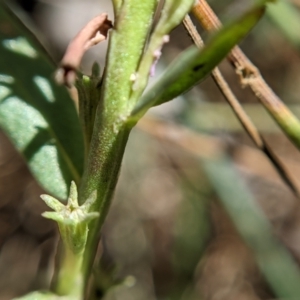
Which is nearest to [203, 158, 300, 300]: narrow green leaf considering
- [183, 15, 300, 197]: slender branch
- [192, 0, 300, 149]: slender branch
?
[183, 15, 300, 197]: slender branch

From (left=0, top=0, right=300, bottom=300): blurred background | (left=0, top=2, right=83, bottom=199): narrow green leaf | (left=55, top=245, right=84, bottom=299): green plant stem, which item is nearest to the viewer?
(left=55, top=245, right=84, bottom=299): green plant stem

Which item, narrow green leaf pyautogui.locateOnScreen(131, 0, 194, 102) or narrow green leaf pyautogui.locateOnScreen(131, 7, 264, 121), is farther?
narrow green leaf pyautogui.locateOnScreen(131, 0, 194, 102)

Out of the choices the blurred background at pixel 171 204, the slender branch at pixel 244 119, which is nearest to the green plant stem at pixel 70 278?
the slender branch at pixel 244 119

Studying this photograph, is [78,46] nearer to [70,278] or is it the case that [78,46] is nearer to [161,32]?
[161,32]

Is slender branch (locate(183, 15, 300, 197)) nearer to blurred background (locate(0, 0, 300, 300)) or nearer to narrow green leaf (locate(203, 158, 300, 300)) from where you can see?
narrow green leaf (locate(203, 158, 300, 300))

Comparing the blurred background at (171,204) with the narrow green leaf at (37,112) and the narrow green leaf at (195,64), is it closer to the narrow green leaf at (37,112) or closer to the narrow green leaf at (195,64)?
the narrow green leaf at (37,112)

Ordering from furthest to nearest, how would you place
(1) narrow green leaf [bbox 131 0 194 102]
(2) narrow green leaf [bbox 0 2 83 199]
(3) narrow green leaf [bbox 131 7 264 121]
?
(2) narrow green leaf [bbox 0 2 83 199] → (1) narrow green leaf [bbox 131 0 194 102] → (3) narrow green leaf [bbox 131 7 264 121]

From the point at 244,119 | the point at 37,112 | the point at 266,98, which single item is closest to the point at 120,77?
the point at 37,112
